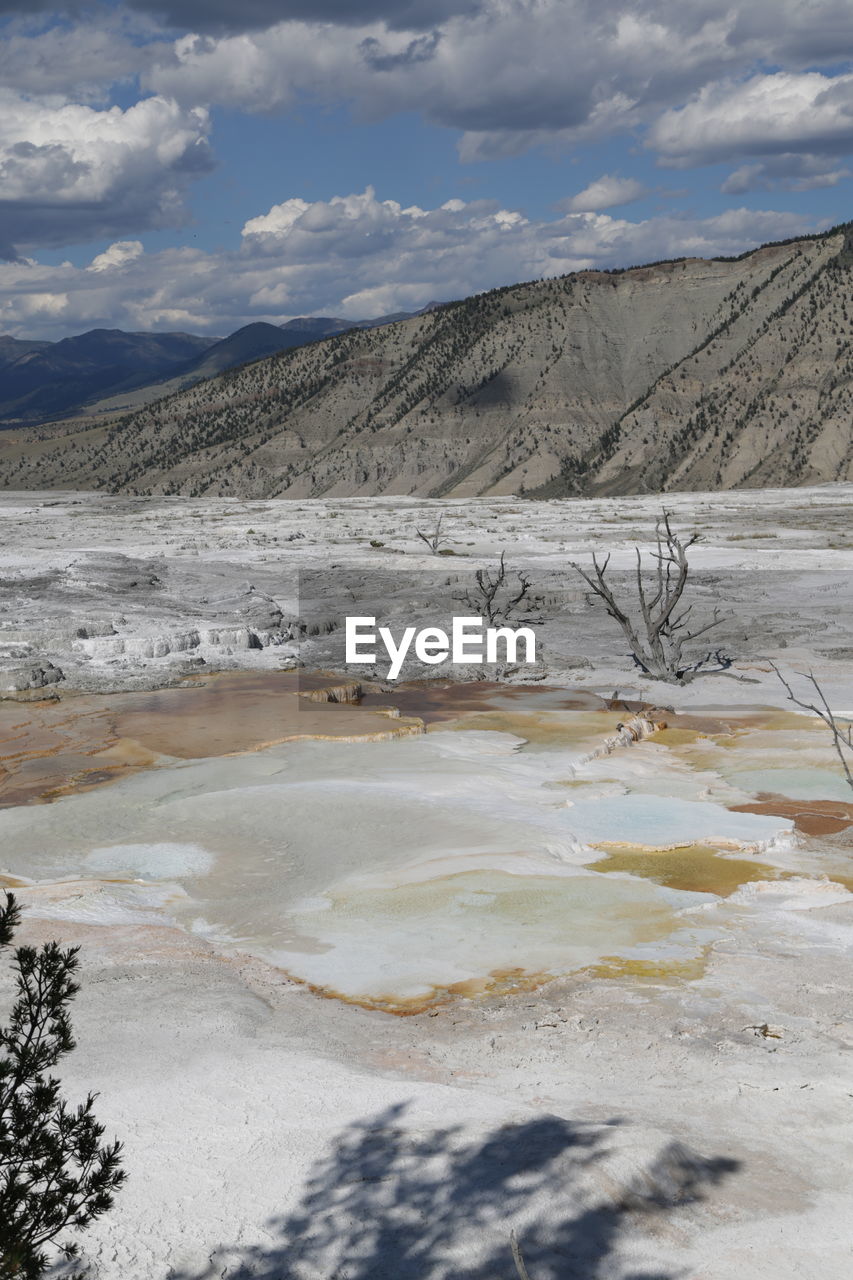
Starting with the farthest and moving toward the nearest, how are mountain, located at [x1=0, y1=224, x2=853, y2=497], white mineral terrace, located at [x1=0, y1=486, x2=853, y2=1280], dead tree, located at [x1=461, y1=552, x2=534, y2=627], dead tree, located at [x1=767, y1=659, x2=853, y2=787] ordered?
mountain, located at [x1=0, y1=224, x2=853, y2=497] → dead tree, located at [x1=461, y1=552, x2=534, y2=627] → dead tree, located at [x1=767, y1=659, x2=853, y2=787] → white mineral terrace, located at [x1=0, y1=486, x2=853, y2=1280]

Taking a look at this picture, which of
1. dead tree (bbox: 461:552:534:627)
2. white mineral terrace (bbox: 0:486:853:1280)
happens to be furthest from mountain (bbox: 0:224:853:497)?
white mineral terrace (bbox: 0:486:853:1280)

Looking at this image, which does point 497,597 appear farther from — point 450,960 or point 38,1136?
point 38,1136

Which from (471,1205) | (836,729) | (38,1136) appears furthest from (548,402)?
(38,1136)

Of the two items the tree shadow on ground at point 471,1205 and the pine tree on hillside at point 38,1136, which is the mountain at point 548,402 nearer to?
the tree shadow on ground at point 471,1205

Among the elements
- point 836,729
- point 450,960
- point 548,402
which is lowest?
point 450,960

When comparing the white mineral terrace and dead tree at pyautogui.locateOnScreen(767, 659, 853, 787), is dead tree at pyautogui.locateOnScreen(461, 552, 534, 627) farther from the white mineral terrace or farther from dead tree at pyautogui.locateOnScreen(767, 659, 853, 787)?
dead tree at pyautogui.locateOnScreen(767, 659, 853, 787)

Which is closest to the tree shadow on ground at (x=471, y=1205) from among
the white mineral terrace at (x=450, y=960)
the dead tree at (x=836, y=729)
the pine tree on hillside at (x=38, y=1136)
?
the white mineral terrace at (x=450, y=960)

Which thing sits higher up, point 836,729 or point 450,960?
point 836,729
